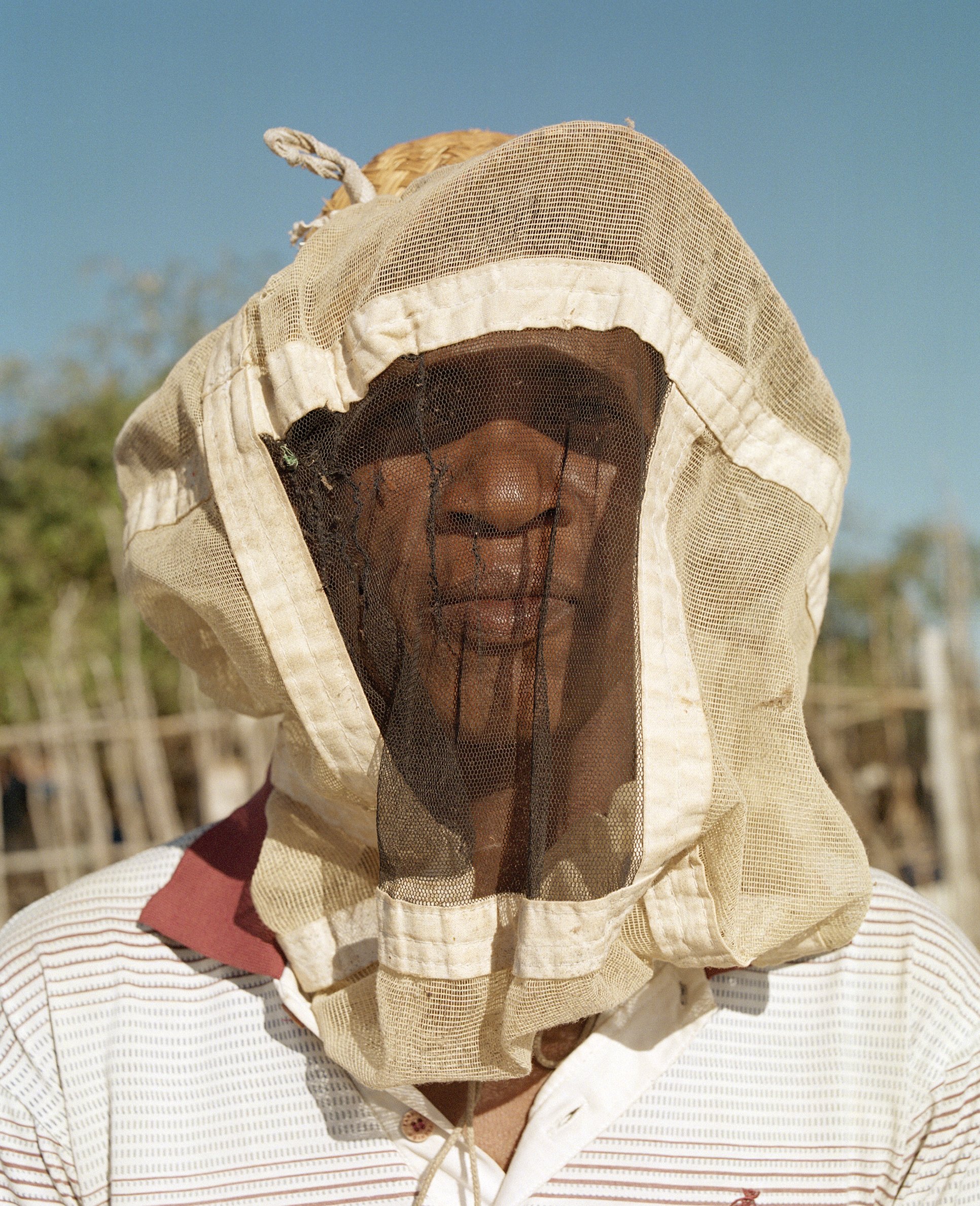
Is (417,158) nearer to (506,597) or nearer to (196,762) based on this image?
(506,597)

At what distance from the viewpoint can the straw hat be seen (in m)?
1.87

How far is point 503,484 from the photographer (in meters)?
1.36

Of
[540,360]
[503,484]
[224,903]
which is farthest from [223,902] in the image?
[540,360]

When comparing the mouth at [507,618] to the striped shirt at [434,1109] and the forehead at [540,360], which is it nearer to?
the forehead at [540,360]

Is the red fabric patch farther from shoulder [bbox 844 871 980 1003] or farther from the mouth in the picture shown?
shoulder [bbox 844 871 980 1003]

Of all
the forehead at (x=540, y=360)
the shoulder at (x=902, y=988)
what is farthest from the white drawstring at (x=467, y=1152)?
the forehead at (x=540, y=360)

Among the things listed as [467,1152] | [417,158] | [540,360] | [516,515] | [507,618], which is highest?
[417,158]

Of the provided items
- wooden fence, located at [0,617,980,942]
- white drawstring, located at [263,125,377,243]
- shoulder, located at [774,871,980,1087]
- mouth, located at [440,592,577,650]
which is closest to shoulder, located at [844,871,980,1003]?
shoulder, located at [774,871,980,1087]

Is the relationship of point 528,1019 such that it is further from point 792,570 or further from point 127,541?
point 127,541

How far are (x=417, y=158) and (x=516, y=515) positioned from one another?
86cm

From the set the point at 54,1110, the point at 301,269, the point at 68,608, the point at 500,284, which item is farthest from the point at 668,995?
the point at 68,608

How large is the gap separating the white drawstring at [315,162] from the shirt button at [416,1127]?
4.27 feet

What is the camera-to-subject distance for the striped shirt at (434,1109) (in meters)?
1.47

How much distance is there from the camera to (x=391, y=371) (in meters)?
1.38
